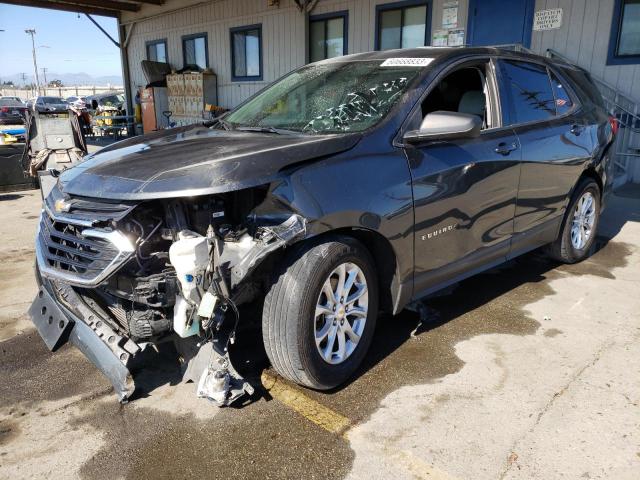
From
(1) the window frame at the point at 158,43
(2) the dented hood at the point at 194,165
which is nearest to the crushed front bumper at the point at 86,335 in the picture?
(2) the dented hood at the point at 194,165

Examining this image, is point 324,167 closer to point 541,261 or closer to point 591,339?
point 591,339

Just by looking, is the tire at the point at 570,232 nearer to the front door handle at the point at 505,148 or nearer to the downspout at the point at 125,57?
the front door handle at the point at 505,148

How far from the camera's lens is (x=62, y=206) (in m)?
2.73

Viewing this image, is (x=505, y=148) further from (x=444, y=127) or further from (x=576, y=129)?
(x=576, y=129)

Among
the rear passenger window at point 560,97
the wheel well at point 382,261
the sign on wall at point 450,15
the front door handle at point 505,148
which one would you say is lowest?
the wheel well at point 382,261

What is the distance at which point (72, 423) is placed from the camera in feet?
8.64

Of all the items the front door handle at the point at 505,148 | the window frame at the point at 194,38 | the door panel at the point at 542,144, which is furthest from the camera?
the window frame at the point at 194,38

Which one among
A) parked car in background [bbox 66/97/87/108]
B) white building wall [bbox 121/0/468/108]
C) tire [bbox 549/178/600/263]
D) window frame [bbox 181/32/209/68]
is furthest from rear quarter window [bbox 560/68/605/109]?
parked car in background [bbox 66/97/87/108]

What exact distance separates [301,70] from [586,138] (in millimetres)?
2480

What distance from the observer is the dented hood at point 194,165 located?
2.38 metres

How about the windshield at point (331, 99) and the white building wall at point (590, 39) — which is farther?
the white building wall at point (590, 39)

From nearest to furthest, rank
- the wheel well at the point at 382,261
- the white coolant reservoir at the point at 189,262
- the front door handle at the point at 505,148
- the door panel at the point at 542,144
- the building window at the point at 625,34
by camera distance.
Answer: the white coolant reservoir at the point at 189,262
the wheel well at the point at 382,261
the front door handle at the point at 505,148
the door panel at the point at 542,144
the building window at the point at 625,34

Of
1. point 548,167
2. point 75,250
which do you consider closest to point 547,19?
point 548,167

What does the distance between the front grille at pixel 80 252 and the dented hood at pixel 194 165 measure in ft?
0.61
